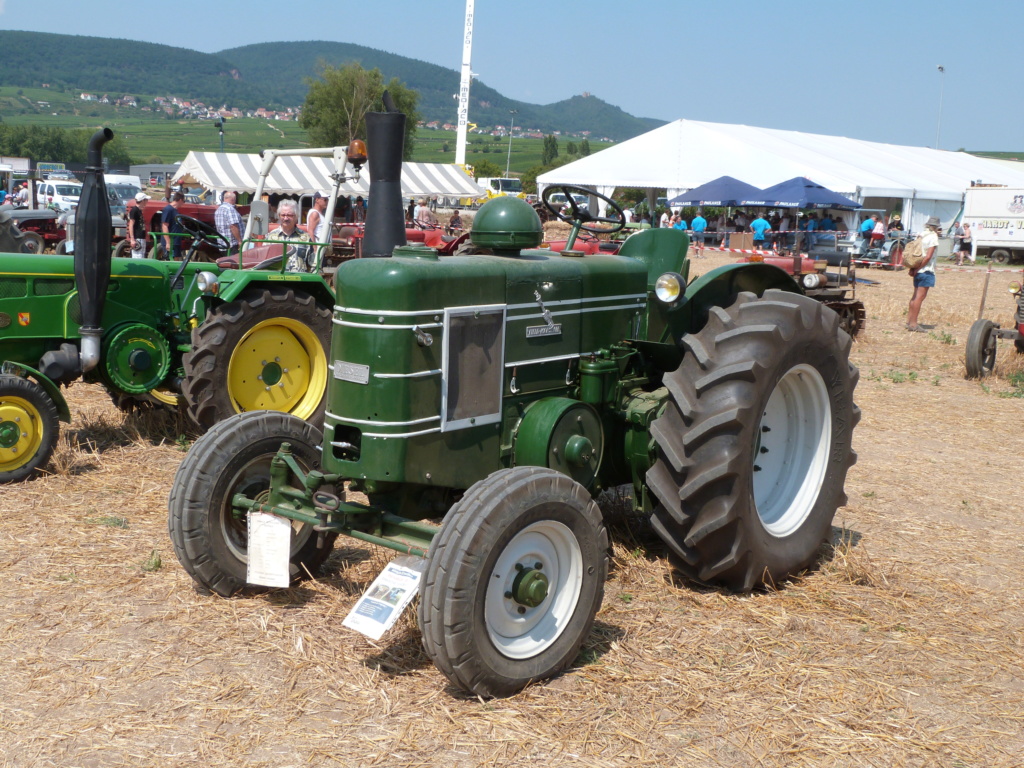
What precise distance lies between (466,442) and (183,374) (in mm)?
3854

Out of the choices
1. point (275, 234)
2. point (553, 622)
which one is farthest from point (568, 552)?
point (275, 234)

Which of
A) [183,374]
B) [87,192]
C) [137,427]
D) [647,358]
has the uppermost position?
[87,192]

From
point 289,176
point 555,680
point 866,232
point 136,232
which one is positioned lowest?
point 555,680

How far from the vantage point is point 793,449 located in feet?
15.5

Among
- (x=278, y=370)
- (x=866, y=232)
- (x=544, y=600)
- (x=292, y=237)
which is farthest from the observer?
(x=866, y=232)

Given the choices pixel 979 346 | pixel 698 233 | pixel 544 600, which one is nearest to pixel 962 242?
Answer: pixel 698 233

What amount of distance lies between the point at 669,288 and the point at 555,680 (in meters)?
1.86

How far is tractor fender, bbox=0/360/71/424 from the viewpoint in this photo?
19.7ft

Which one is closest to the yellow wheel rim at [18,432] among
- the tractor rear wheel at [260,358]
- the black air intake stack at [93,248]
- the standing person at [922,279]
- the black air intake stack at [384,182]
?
the black air intake stack at [93,248]

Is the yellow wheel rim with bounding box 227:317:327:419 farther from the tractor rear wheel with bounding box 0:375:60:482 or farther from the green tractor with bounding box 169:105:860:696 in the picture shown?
the green tractor with bounding box 169:105:860:696

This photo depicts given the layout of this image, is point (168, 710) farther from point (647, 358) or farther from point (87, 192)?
point (87, 192)

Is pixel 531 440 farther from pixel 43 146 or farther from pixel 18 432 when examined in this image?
pixel 43 146

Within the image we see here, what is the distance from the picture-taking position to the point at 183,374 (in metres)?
6.95

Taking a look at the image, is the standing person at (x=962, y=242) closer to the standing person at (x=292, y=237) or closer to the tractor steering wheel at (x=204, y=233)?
the standing person at (x=292, y=237)
